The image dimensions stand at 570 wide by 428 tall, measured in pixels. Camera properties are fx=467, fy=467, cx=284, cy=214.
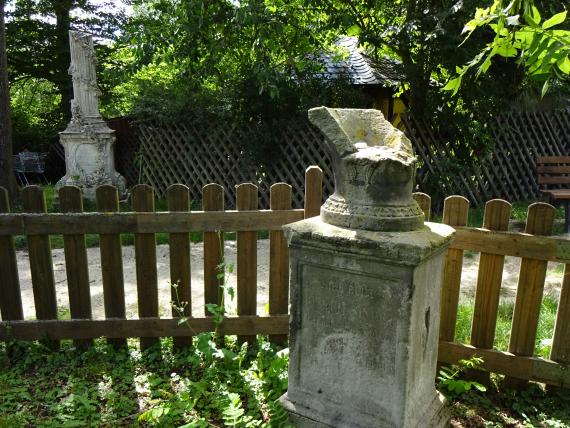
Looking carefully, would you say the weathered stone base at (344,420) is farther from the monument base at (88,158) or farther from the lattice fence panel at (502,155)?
the monument base at (88,158)

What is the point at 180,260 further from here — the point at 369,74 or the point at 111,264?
the point at 369,74

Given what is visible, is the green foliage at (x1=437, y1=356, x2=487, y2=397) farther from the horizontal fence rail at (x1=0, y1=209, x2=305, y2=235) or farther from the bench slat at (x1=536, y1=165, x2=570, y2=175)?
the bench slat at (x1=536, y1=165, x2=570, y2=175)

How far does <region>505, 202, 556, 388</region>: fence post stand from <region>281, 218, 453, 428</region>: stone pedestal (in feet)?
2.28

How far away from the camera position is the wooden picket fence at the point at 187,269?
110 inches

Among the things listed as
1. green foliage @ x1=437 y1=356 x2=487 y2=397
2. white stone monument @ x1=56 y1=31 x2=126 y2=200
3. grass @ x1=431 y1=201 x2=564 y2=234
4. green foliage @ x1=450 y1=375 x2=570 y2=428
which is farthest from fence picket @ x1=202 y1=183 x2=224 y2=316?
white stone monument @ x1=56 y1=31 x2=126 y2=200

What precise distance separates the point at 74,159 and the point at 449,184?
7113 millimetres

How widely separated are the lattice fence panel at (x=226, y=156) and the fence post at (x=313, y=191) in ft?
16.8

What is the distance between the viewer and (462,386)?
2.62 meters

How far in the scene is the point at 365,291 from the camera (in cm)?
205

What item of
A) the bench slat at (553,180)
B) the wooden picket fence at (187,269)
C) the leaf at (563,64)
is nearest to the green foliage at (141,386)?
the wooden picket fence at (187,269)

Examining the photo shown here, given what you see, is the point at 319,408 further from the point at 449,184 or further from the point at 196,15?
the point at 449,184

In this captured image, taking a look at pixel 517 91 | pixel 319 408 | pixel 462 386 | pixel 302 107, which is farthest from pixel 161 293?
pixel 517 91

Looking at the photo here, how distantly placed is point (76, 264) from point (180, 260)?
2.36ft

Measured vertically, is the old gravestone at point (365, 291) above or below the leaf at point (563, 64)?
below
